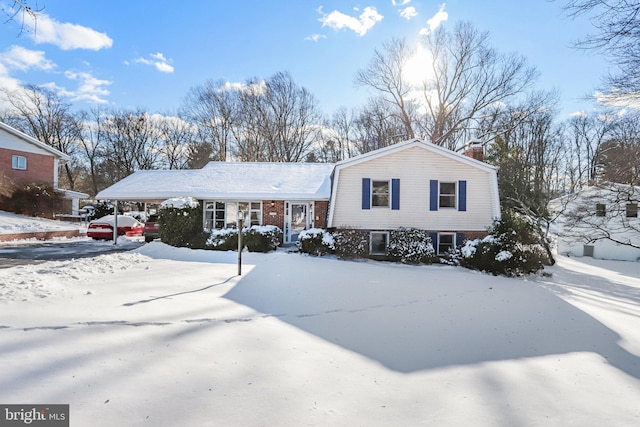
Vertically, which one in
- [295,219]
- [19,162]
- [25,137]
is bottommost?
[295,219]

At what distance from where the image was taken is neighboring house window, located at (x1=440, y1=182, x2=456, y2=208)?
15039mm

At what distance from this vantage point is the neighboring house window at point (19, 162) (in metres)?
24.0

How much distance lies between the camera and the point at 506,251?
12.1m

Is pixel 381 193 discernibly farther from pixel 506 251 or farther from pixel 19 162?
pixel 19 162

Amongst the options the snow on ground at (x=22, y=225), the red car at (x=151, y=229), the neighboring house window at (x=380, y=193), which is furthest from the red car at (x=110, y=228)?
the neighboring house window at (x=380, y=193)

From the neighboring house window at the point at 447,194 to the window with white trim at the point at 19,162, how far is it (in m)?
29.4

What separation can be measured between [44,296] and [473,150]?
17660 mm

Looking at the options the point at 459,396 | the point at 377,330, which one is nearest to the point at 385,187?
the point at 377,330

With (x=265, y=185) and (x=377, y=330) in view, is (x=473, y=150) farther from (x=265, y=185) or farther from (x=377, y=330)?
(x=377, y=330)

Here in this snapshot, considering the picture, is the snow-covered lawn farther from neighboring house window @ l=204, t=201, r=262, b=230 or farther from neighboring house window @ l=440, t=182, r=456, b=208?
neighboring house window @ l=204, t=201, r=262, b=230

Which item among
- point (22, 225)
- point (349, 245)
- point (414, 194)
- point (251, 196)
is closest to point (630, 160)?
point (414, 194)

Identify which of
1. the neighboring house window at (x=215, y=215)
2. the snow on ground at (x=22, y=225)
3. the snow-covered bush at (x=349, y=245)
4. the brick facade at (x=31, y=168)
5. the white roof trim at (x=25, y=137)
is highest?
the white roof trim at (x=25, y=137)

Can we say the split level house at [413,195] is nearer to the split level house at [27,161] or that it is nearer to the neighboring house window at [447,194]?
the neighboring house window at [447,194]

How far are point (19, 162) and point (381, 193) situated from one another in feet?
88.4
